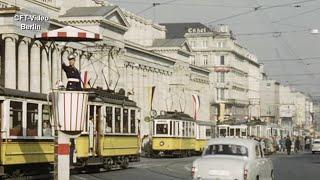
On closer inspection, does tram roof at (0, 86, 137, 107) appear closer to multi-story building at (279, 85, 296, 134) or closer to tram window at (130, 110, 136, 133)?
tram window at (130, 110, 136, 133)

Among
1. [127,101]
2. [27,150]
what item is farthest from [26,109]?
[127,101]

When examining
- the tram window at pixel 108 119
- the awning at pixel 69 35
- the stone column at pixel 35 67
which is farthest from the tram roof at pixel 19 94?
the stone column at pixel 35 67

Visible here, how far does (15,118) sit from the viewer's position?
944 inches

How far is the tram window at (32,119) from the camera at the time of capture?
974 inches

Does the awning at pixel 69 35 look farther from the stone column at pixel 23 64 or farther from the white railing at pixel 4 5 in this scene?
the white railing at pixel 4 5

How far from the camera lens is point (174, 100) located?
10631cm

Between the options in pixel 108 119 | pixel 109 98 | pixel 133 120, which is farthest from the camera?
pixel 133 120

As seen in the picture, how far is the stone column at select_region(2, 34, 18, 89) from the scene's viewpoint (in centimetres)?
5906

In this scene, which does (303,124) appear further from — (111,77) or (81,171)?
(81,171)

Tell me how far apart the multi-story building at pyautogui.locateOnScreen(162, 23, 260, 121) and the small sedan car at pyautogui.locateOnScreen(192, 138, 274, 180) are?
114 metres

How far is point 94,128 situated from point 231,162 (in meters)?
12.6

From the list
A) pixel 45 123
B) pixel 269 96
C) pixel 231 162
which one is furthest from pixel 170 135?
pixel 269 96

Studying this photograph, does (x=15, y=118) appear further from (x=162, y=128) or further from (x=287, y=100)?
(x=287, y=100)

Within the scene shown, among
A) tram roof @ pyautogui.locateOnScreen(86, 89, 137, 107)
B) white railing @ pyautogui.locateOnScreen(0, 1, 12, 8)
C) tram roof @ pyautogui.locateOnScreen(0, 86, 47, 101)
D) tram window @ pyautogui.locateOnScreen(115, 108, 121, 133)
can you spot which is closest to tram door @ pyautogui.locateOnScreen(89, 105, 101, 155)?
tram roof @ pyautogui.locateOnScreen(86, 89, 137, 107)
